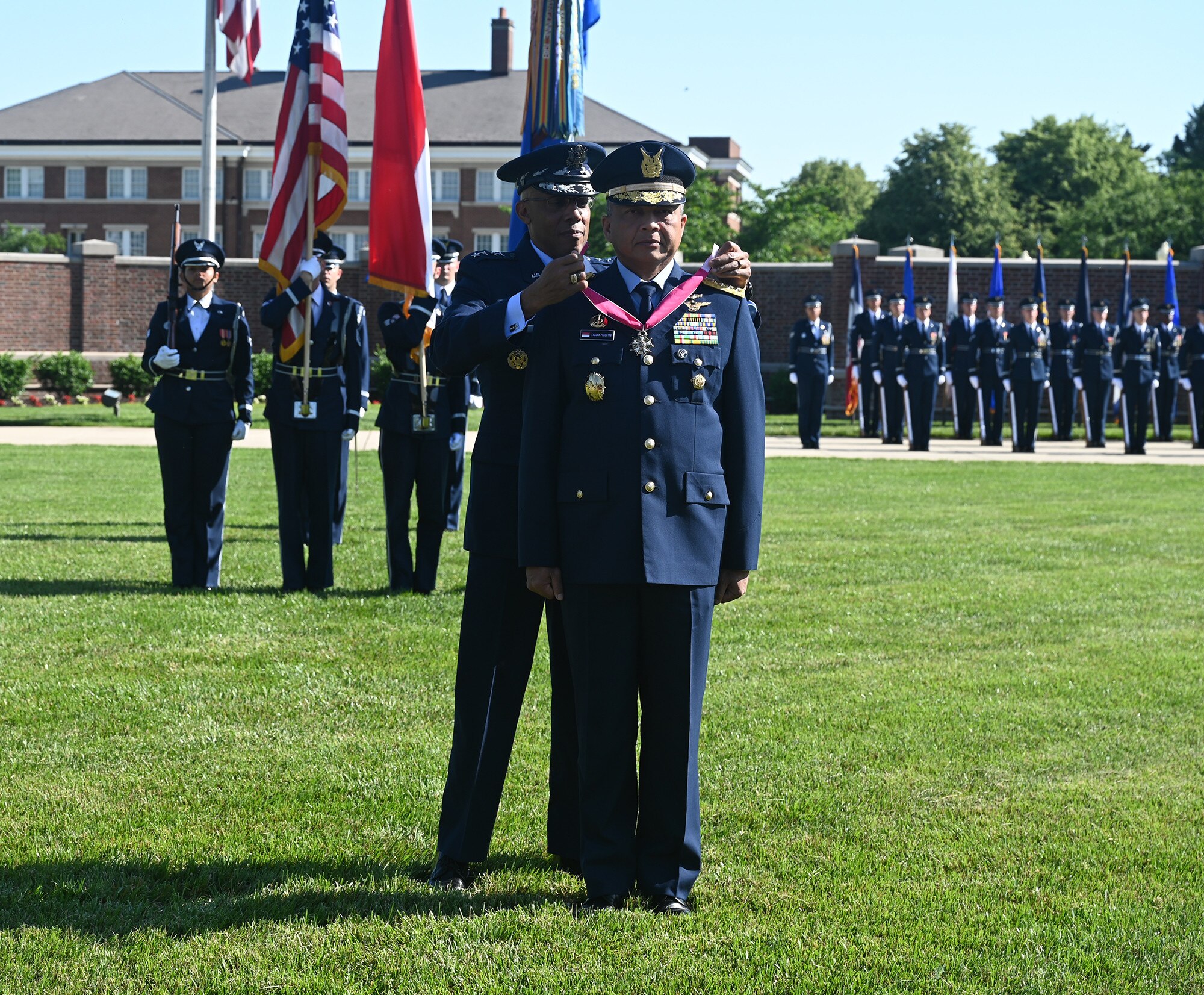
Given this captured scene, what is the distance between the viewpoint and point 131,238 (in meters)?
61.5

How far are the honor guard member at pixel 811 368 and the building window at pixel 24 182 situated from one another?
152ft

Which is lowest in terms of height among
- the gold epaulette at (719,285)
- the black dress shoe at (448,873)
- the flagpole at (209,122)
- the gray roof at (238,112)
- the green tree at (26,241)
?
the black dress shoe at (448,873)

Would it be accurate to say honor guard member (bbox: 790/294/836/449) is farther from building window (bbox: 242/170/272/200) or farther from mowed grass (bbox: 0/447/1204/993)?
building window (bbox: 242/170/272/200)

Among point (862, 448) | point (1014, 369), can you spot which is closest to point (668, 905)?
point (862, 448)

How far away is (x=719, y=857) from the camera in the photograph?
4.72m

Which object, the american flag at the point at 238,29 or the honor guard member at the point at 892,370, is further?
the honor guard member at the point at 892,370

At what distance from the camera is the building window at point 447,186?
58.7 m

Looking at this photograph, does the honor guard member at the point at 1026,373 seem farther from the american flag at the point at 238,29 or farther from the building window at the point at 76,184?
the building window at the point at 76,184

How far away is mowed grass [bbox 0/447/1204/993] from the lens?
3926mm

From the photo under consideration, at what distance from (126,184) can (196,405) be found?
181 ft

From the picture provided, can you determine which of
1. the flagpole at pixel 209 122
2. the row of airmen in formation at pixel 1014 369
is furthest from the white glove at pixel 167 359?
the row of airmen in formation at pixel 1014 369

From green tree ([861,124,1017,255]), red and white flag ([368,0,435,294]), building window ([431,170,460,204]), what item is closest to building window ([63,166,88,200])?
building window ([431,170,460,204])

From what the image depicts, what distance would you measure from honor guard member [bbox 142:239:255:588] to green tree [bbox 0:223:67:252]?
51579 mm

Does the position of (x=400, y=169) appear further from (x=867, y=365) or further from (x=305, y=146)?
(x=867, y=365)
